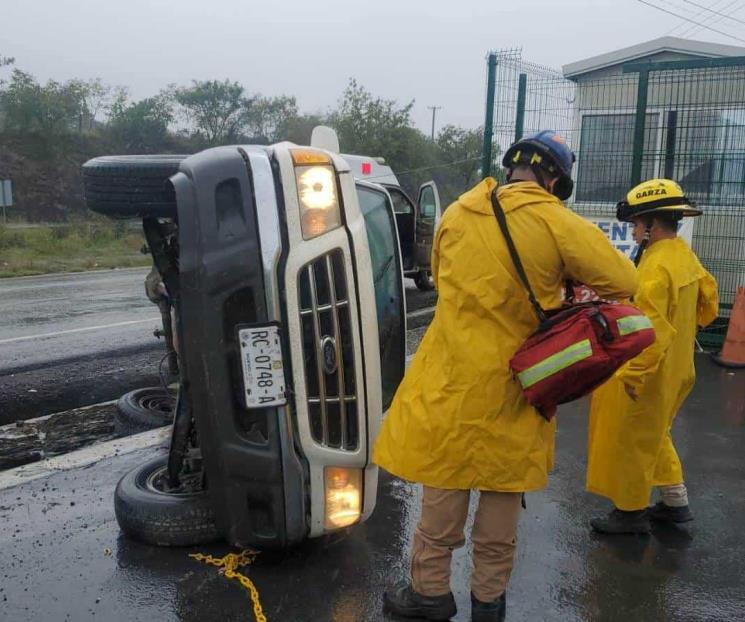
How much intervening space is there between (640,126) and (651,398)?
17.3ft

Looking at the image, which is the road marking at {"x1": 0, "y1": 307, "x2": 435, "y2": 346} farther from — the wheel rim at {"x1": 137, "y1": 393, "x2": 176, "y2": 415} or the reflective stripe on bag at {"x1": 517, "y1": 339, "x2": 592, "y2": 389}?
the reflective stripe on bag at {"x1": 517, "y1": 339, "x2": 592, "y2": 389}

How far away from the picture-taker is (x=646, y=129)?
878 cm

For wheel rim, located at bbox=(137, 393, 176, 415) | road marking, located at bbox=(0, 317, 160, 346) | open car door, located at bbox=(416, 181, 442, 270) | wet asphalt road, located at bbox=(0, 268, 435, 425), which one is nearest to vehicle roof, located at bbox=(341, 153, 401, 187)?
open car door, located at bbox=(416, 181, 442, 270)

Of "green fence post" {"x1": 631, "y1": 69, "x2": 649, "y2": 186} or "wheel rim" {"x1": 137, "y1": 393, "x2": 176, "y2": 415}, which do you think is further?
"green fence post" {"x1": 631, "y1": 69, "x2": 649, "y2": 186}

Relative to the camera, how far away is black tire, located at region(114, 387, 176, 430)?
532 cm

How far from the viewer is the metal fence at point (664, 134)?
824cm

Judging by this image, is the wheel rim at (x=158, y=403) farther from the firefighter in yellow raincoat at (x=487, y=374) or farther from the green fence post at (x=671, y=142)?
the green fence post at (x=671, y=142)

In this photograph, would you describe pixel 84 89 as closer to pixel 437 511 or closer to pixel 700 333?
pixel 700 333

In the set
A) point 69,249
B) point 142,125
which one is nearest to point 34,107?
point 142,125

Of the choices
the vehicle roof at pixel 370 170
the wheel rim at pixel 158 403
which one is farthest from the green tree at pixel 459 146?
the wheel rim at pixel 158 403

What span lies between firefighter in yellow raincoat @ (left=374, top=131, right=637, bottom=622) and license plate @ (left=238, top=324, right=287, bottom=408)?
0.48 m

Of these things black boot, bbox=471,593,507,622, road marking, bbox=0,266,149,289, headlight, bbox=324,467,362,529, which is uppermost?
headlight, bbox=324,467,362,529

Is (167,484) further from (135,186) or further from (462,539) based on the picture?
(462,539)

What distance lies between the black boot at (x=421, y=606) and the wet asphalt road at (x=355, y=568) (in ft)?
0.25
